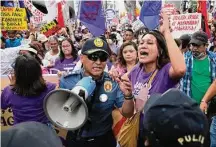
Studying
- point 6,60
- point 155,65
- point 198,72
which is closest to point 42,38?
point 6,60

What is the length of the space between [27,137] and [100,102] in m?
1.71

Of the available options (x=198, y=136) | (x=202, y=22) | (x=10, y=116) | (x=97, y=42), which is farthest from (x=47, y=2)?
(x=198, y=136)

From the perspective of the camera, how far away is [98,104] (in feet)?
9.20

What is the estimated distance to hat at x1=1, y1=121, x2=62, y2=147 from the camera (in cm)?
109

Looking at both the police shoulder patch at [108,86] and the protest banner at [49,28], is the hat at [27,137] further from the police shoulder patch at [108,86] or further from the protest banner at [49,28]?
the protest banner at [49,28]

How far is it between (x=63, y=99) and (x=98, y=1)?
394 cm

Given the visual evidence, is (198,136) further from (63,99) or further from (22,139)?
(63,99)

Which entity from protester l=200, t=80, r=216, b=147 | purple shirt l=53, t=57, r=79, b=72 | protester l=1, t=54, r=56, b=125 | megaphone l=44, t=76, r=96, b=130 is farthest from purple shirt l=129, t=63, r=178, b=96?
purple shirt l=53, t=57, r=79, b=72

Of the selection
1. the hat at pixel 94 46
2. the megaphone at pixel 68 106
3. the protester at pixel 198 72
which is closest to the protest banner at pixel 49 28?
the protester at pixel 198 72

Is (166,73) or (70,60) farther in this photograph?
(70,60)

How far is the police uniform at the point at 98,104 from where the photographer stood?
280 centimetres

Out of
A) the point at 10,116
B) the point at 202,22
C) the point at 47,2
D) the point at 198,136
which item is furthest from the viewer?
the point at 47,2

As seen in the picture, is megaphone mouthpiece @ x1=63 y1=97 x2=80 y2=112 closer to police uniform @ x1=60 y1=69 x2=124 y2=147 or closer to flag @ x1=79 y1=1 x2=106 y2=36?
A: police uniform @ x1=60 y1=69 x2=124 y2=147

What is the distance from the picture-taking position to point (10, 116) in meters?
3.95
